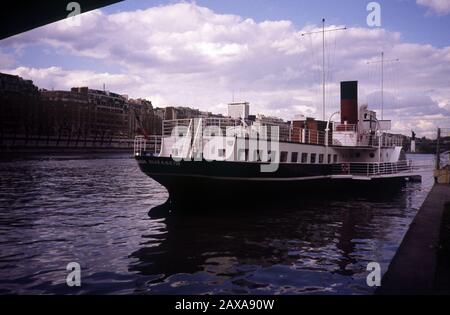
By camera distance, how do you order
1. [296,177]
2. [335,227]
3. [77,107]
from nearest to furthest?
[335,227] < [296,177] < [77,107]

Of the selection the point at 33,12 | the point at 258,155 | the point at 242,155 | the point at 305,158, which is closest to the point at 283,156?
the point at 258,155

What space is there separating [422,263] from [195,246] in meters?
7.81

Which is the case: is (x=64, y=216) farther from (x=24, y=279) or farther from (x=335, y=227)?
(x=335, y=227)

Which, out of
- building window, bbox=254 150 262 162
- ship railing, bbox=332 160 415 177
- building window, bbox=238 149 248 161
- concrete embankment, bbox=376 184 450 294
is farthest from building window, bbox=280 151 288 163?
concrete embankment, bbox=376 184 450 294

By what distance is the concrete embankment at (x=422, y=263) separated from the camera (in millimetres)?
6754

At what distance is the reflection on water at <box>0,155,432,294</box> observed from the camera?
10117 millimetres

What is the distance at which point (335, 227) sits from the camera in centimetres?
1773

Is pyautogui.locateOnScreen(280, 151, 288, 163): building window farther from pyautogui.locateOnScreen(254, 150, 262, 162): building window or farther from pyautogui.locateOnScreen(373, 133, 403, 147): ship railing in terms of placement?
pyautogui.locateOnScreen(373, 133, 403, 147): ship railing

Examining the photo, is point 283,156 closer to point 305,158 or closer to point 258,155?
point 258,155

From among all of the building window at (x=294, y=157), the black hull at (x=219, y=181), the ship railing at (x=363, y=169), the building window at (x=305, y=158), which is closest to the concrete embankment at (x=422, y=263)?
the black hull at (x=219, y=181)

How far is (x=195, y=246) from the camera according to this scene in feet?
44.9

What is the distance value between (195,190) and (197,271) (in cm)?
912
